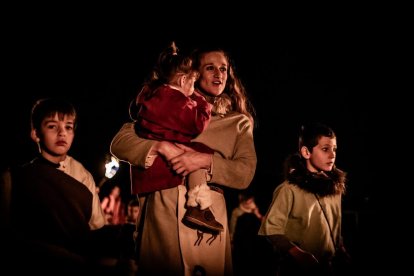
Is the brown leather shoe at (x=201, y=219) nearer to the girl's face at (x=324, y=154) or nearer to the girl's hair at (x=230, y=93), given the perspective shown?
the girl's hair at (x=230, y=93)

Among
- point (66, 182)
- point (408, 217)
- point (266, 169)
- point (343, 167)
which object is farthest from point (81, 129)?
point (66, 182)

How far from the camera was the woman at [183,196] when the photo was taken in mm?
1898

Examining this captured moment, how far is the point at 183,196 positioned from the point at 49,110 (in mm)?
1082

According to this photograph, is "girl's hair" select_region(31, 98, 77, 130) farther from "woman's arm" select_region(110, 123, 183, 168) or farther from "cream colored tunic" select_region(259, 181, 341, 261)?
"cream colored tunic" select_region(259, 181, 341, 261)

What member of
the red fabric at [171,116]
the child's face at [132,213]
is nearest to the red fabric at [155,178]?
the red fabric at [171,116]

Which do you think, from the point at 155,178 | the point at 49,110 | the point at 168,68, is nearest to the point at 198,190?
the point at 155,178

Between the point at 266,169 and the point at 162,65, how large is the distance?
11.0m

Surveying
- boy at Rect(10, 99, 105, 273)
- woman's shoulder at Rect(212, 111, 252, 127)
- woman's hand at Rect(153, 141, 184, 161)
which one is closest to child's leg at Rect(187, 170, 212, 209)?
woman's hand at Rect(153, 141, 184, 161)

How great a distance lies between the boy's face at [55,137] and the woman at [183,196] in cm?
41

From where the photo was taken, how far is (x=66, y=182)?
88.4 inches

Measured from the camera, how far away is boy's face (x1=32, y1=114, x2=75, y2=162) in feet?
7.59

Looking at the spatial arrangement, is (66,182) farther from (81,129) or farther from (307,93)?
(81,129)

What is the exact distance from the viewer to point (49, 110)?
2381 millimetres

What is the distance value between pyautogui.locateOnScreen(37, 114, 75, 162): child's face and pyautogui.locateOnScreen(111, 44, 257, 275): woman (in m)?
0.41
